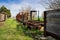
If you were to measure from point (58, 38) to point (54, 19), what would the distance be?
766 mm

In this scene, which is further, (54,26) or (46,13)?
(46,13)

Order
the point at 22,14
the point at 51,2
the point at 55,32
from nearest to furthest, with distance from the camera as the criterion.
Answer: the point at 55,32 → the point at 51,2 → the point at 22,14

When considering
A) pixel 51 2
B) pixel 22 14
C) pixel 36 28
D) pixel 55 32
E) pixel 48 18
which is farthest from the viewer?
pixel 22 14

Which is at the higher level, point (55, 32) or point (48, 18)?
point (48, 18)

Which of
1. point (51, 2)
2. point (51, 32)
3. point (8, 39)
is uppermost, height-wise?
point (51, 2)

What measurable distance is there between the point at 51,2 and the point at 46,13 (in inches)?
397

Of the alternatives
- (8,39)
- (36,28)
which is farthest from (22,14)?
(8,39)

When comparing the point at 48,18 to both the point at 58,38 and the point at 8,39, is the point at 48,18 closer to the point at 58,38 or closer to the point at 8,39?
the point at 58,38

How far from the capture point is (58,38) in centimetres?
465

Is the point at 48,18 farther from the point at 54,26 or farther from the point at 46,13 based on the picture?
the point at 54,26

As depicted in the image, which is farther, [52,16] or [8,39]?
[8,39]

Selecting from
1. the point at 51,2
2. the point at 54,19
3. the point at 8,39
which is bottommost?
the point at 8,39


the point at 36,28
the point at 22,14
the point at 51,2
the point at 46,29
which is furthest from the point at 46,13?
the point at 22,14

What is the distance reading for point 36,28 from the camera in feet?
29.9
